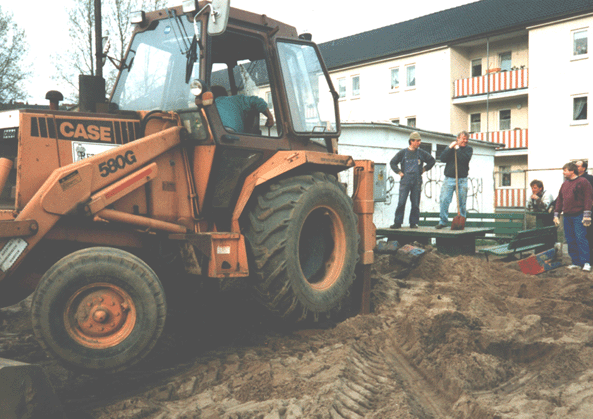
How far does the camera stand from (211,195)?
15.6 feet

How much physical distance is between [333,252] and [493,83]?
26.0 meters

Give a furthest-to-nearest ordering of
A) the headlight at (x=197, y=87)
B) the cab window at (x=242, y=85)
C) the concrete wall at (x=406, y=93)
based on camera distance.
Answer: the concrete wall at (x=406, y=93), the cab window at (x=242, y=85), the headlight at (x=197, y=87)

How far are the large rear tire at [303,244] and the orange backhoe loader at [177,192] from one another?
0.01 m

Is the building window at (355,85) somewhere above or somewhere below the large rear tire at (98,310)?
above

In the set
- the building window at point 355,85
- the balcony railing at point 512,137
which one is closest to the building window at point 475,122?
the balcony railing at point 512,137

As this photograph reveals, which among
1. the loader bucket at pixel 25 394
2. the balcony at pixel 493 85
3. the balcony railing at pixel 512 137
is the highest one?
the balcony at pixel 493 85

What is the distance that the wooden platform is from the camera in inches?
369

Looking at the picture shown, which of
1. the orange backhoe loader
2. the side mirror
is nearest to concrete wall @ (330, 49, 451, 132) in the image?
the orange backhoe loader

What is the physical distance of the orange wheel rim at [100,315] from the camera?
357 centimetres

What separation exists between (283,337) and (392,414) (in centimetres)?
186

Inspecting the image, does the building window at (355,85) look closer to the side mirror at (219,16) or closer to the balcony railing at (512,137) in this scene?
the balcony railing at (512,137)

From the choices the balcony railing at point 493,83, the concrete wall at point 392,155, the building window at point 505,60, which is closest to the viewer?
the concrete wall at point 392,155

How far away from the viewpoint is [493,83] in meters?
28.7

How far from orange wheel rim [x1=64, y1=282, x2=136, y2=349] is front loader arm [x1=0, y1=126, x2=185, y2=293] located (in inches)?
19.6
